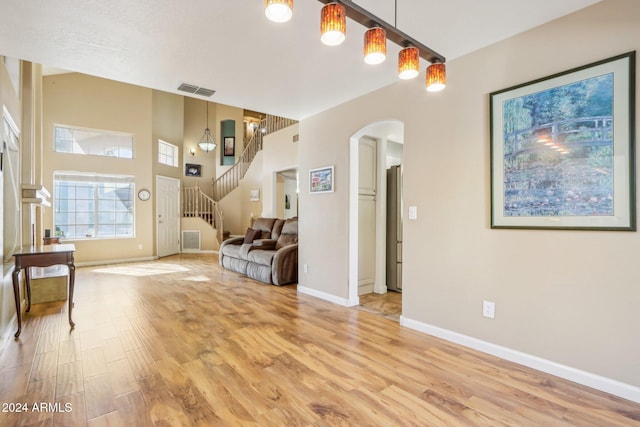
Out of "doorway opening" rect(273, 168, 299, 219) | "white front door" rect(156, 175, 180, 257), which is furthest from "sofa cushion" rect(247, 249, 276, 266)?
"white front door" rect(156, 175, 180, 257)

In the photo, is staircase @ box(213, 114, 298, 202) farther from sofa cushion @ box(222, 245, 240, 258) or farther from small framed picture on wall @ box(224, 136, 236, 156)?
sofa cushion @ box(222, 245, 240, 258)

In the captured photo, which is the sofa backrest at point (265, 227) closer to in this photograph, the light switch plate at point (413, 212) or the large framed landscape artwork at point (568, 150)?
the light switch plate at point (413, 212)

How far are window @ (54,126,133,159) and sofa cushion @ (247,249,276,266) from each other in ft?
14.3

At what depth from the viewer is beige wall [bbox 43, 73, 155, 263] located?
20.7 ft

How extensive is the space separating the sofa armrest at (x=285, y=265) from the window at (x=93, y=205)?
454 centimetres

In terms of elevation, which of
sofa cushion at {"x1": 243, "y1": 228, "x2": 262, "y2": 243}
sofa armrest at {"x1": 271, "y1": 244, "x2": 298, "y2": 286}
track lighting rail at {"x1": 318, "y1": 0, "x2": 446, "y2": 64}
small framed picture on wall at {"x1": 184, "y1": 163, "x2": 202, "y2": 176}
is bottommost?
sofa armrest at {"x1": 271, "y1": 244, "x2": 298, "y2": 286}

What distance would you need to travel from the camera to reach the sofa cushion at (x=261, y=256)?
5113 millimetres

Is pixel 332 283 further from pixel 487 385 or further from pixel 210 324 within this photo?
pixel 487 385

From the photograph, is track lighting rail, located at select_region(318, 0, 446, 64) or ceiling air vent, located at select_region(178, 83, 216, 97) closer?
track lighting rail, located at select_region(318, 0, 446, 64)

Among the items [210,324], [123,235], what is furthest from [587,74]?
[123,235]

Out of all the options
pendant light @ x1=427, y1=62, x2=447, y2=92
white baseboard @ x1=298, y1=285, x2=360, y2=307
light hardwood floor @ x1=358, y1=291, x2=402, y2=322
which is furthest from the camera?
white baseboard @ x1=298, y1=285, x2=360, y2=307

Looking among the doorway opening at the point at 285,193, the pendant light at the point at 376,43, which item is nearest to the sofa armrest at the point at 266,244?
the doorway opening at the point at 285,193

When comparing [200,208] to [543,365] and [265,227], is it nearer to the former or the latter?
[265,227]

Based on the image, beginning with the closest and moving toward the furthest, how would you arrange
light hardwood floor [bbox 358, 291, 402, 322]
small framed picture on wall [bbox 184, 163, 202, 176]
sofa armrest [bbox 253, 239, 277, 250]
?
1. light hardwood floor [bbox 358, 291, 402, 322]
2. sofa armrest [bbox 253, 239, 277, 250]
3. small framed picture on wall [bbox 184, 163, 202, 176]
